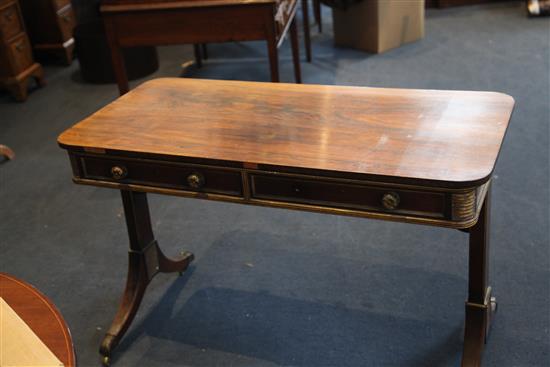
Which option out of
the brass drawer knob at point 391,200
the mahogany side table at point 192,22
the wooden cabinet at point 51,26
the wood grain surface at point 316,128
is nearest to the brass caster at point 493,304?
the wood grain surface at point 316,128

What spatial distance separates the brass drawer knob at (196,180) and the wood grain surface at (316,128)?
6 cm

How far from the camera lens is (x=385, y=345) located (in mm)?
2094

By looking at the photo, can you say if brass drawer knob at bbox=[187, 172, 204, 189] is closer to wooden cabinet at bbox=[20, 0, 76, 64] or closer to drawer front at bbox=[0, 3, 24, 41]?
drawer front at bbox=[0, 3, 24, 41]

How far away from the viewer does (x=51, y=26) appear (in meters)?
4.66

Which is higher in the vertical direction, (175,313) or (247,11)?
(247,11)

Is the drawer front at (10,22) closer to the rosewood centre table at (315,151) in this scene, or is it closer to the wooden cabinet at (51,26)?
the wooden cabinet at (51,26)

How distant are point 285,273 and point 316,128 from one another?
810 millimetres

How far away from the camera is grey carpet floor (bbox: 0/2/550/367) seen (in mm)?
2119

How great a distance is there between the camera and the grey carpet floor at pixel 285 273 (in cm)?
212

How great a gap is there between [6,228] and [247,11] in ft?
4.43

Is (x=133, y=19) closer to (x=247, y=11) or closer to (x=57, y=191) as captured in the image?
(x=247, y=11)

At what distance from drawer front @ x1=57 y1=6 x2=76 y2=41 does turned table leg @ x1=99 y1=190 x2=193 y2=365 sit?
9.21ft

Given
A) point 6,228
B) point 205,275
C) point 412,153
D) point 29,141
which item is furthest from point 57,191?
point 412,153

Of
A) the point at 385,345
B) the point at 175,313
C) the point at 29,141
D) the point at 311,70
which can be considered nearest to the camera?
the point at 385,345
